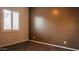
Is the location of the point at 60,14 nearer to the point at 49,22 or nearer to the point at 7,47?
the point at 49,22

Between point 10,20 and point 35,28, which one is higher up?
point 10,20

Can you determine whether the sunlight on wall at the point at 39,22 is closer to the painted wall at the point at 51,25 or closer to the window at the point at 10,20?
the painted wall at the point at 51,25

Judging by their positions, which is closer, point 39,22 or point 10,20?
point 10,20

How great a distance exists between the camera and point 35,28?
4.73 feet

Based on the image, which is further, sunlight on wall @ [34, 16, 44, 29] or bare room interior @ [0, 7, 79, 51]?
sunlight on wall @ [34, 16, 44, 29]

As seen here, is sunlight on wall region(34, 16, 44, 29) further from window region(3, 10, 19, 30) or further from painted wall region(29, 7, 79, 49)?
window region(3, 10, 19, 30)

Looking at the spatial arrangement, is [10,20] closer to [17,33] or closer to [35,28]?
[17,33]

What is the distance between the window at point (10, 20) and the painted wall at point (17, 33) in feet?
0.17

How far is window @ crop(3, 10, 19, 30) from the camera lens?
50.9 inches

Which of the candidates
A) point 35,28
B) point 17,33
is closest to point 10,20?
point 17,33

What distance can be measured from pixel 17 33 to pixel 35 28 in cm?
29

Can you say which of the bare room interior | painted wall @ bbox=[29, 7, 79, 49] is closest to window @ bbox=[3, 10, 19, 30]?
the bare room interior
